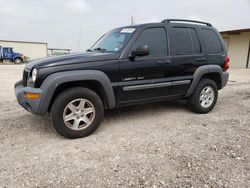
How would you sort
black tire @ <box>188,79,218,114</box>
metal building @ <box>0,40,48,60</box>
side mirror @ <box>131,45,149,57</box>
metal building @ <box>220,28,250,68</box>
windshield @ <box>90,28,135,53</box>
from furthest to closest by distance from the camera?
metal building @ <box>0,40,48,60</box> → metal building @ <box>220,28,250,68</box> → black tire @ <box>188,79,218,114</box> → windshield @ <box>90,28,135,53</box> → side mirror @ <box>131,45,149,57</box>

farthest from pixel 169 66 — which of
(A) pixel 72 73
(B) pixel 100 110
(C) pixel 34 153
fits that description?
(C) pixel 34 153

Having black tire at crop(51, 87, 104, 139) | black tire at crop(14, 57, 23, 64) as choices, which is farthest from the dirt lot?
black tire at crop(14, 57, 23, 64)

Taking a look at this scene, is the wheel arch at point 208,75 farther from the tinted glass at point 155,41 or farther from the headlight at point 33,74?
the headlight at point 33,74

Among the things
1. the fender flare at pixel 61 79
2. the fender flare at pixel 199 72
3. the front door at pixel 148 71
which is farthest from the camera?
the fender flare at pixel 199 72

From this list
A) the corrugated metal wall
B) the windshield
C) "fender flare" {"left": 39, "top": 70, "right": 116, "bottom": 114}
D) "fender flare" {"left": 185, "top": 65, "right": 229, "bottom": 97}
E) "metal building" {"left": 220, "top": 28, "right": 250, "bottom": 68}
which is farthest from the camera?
the corrugated metal wall

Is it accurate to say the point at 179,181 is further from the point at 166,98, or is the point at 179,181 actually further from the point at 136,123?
the point at 166,98

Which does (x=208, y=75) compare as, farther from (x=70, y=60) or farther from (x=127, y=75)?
(x=70, y=60)

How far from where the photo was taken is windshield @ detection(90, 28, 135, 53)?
3.85m

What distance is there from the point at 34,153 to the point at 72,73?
1251mm

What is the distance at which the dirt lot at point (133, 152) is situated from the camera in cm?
240

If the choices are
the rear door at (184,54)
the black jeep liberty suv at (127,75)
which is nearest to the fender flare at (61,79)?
the black jeep liberty suv at (127,75)

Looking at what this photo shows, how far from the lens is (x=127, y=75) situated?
367cm

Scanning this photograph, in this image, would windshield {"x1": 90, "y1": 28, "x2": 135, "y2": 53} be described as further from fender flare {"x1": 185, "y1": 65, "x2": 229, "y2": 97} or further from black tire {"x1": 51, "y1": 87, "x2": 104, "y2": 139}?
fender flare {"x1": 185, "y1": 65, "x2": 229, "y2": 97}

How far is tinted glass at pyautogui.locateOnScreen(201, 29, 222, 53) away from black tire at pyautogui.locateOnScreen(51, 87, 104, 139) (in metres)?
2.82
